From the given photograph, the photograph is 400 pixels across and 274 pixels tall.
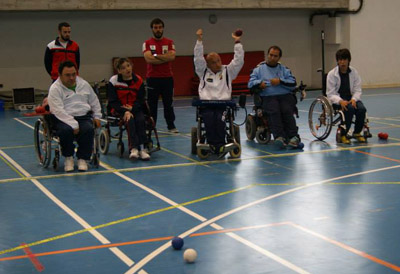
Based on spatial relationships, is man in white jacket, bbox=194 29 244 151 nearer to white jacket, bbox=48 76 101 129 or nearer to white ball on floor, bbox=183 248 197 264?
white jacket, bbox=48 76 101 129

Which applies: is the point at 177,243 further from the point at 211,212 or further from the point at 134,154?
the point at 134,154

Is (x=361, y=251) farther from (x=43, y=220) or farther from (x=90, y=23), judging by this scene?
(x=90, y=23)

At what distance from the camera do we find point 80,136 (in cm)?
650

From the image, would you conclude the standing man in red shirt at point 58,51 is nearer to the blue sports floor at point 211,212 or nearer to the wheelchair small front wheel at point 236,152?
the blue sports floor at point 211,212

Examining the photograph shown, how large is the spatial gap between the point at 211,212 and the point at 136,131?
2.38m

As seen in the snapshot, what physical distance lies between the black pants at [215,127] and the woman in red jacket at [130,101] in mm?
670

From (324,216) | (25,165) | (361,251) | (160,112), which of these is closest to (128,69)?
(25,165)

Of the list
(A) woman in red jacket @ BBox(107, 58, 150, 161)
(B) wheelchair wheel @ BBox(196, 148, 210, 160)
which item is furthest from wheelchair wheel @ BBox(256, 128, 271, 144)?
(A) woman in red jacket @ BBox(107, 58, 150, 161)

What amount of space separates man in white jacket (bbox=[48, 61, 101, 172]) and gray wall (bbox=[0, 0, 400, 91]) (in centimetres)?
882

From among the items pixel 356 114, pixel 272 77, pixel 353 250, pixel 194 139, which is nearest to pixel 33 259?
pixel 353 250

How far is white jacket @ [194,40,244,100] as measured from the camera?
725cm

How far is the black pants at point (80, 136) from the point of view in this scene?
20.8ft

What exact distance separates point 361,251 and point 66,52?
5.20 meters

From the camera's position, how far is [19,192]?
5.65 m
